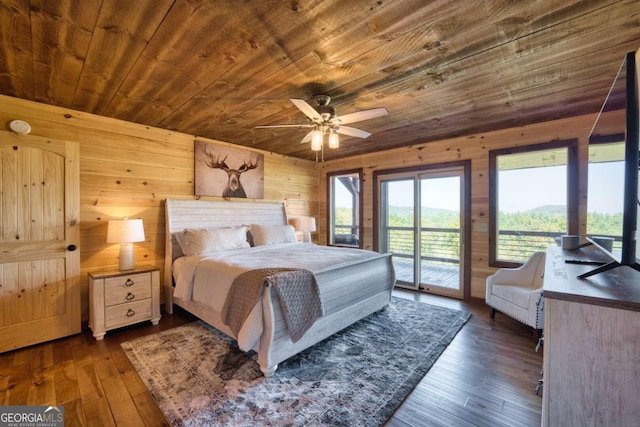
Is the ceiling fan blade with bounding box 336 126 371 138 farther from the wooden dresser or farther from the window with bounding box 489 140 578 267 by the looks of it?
the window with bounding box 489 140 578 267

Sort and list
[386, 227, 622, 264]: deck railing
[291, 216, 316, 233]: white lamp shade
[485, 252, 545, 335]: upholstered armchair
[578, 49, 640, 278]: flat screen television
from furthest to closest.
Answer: [291, 216, 316, 233]: white lamp shade, [386, 227, 622, 264]: deck railing, [485, 252, 545, 335]: upholstered armchair, [578, 49, 640, 278]: flat screen television

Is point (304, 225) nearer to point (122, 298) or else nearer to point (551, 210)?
point (122, 298)

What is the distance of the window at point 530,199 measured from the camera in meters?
3.36

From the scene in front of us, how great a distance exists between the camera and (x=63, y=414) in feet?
5.66

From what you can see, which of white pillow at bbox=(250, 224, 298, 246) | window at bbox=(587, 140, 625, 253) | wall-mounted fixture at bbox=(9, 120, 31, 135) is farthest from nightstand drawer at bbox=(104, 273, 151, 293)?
window at bbox=(587, 140, 625, 253)

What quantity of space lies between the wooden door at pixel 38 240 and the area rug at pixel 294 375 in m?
0.88

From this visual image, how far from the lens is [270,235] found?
4.23 meters

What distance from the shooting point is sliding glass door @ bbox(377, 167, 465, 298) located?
4281 millimetres

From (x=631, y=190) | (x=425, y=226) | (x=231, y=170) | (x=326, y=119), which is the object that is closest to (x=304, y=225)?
(x=231, y=170)

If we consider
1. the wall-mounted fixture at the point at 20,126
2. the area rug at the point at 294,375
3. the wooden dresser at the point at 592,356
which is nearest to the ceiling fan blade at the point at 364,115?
the wooden dresser at the point at 592,356

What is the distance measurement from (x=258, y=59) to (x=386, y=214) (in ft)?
12.2

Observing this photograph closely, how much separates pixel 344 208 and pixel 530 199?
321 centimetres

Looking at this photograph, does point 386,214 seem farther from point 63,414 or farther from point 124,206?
point 63,414

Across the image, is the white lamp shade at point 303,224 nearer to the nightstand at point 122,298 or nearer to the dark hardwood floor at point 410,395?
the nightstand at point 122,298
